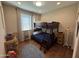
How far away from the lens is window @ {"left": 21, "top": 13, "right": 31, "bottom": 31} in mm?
1910

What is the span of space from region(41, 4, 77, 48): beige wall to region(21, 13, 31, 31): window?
1.19 ft

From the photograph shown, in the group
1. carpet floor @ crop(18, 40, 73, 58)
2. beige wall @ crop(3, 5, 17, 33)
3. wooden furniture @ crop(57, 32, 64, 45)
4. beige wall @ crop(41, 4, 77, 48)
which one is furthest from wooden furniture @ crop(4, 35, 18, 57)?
wooden furniture @ crop(57, 32, 64, 45)

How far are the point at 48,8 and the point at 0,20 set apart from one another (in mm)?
1132

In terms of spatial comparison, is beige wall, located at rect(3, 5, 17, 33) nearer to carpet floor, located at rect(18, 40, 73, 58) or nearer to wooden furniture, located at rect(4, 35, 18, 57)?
wooden furniture, located at rect(4, 35, 18, 57)

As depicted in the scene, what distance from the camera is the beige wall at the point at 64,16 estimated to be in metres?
1.96

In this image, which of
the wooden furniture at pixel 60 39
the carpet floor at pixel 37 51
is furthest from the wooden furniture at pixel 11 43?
the wooden furniture at pixel 60 39

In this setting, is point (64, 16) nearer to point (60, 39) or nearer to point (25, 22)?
point (60, 39)

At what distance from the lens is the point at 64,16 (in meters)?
2.04

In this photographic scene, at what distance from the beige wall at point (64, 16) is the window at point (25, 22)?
363mm

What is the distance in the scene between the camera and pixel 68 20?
2.12 metres

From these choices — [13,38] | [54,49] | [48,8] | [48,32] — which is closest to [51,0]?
[48,8]

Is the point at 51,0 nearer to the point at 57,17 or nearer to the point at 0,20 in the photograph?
the point at 57,17

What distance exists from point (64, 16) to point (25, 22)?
105 cm

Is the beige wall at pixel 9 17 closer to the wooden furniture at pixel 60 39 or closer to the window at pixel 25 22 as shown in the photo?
the window at pixel 25 22
